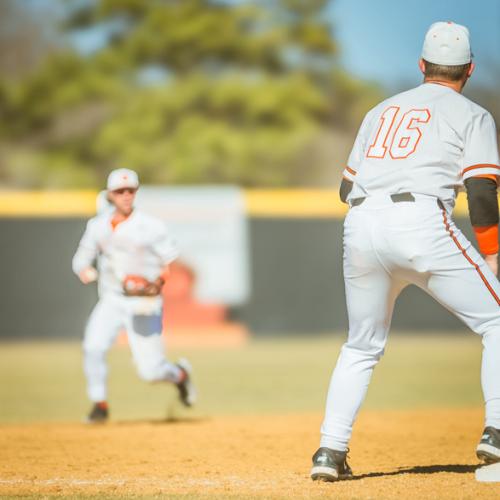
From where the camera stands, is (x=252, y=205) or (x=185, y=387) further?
(x=252, y=205)

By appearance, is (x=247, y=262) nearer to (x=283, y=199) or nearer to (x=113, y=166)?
(x=283, y=199)

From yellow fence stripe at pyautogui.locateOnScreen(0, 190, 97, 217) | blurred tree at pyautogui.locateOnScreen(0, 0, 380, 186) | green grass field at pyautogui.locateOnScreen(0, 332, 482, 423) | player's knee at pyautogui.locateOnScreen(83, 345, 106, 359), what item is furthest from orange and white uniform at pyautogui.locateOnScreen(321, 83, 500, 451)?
blurred tree at pyautogui.locateOnScreen(0, 0, 380, 186)

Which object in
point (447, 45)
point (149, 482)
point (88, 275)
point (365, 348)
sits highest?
point (447, 45)

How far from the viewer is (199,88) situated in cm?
3059

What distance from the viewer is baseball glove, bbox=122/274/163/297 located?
8.53 meters

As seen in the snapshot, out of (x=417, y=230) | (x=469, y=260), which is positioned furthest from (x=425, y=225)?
(x=469, y=260)

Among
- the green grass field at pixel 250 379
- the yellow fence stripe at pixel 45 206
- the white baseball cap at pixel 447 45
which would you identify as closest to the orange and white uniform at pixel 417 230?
the white baseball cap at pixel 447 45

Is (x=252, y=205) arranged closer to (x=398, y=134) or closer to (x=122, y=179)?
(x=122, y=179)

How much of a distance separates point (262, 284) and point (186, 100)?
12305mm

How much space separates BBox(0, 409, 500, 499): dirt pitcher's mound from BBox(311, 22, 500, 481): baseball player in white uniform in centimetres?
33

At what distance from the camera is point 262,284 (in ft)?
63.8

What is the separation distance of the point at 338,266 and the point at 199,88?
12680mm

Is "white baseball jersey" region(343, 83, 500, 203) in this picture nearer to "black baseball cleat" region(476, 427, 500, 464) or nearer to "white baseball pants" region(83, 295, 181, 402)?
"black baseball cleat" region(476, 427, 500, 464)

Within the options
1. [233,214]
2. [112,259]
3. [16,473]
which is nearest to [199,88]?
[233,214]
